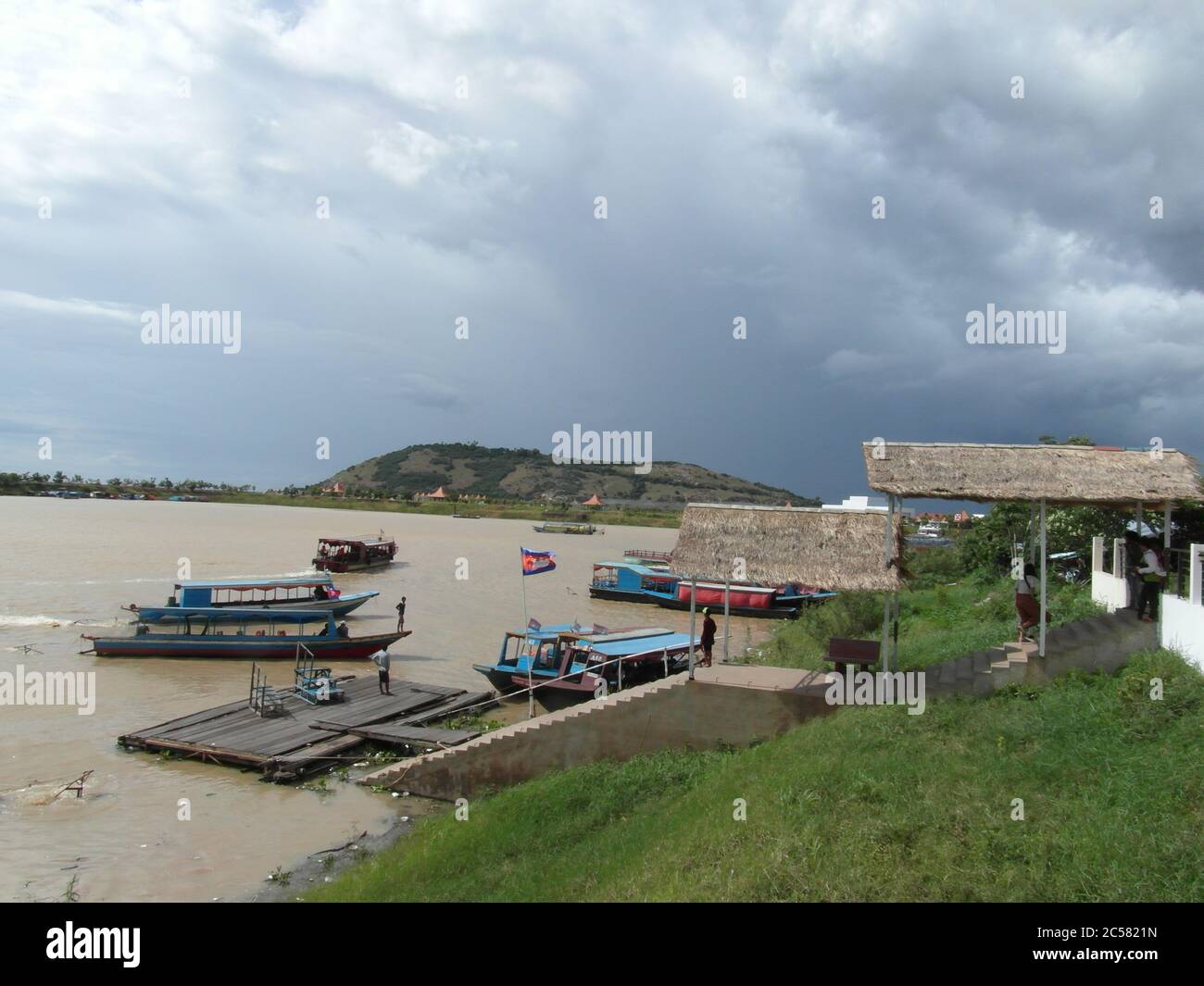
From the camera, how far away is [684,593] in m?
A: 37.7

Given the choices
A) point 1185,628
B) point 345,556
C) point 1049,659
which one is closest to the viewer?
point 1185,628

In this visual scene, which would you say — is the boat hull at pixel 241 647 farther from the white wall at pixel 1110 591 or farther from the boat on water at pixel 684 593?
the white wall at pixel 1110 591

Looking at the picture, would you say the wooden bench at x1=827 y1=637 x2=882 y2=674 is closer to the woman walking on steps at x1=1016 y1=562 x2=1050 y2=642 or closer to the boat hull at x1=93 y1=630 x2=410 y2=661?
the woman walking on steps at x1=1016 y1=562 x2=1050 y2=642

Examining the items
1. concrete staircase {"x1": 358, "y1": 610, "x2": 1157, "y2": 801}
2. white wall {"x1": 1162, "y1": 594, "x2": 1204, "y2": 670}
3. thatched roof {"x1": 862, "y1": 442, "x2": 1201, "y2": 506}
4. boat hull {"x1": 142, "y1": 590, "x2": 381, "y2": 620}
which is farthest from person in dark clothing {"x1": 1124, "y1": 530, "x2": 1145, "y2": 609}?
boat hull {"x1": 142, "y1": 590, "x2": 381, "y2": 620}

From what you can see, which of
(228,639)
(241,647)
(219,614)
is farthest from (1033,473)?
(219,614)

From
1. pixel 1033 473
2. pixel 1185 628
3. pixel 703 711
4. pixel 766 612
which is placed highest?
pixel 1033 473

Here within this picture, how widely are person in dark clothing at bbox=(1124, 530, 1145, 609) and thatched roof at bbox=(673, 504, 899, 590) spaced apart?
4.00 metres

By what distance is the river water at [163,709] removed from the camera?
36.9 ft

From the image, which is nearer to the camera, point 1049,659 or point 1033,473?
point 1049,659

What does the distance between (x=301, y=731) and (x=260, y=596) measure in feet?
59.2

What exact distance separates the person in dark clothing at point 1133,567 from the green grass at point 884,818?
217 centimetres

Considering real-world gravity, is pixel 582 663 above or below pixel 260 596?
above

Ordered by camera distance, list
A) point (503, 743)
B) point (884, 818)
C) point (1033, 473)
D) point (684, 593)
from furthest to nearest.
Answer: point (684, 593), point (503, 743), point (1033, 473), point (884, 818)

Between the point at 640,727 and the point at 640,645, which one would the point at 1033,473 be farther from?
the point at 640,645
